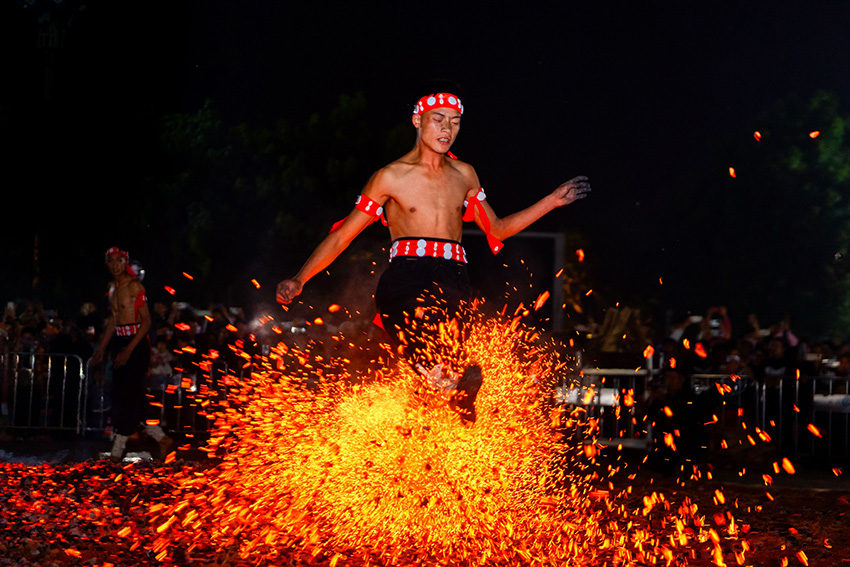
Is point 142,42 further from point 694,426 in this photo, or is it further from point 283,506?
point 283,506

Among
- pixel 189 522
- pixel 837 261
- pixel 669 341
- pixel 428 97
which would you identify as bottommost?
pixel 189 522

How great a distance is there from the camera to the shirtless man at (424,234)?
5449 mm

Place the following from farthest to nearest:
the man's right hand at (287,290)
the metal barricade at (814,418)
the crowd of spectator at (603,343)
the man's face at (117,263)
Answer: the crowd of spectator at (603,343)
the metal barricade at (814,418)
the man's face at (117,263)
the man's right hand at (287,290)

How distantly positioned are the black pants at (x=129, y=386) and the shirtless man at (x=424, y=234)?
4.85 metres

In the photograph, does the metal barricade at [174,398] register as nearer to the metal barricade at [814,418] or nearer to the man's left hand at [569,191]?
the metal barricade at [814,418]

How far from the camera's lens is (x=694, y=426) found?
1091 centimetres

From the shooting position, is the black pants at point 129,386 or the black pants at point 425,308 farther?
the black pants at point 129,386

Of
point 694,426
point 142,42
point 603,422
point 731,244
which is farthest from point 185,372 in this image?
point 731,244

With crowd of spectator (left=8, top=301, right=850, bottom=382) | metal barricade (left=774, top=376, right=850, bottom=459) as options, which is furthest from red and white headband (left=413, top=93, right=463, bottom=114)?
metal barricade (left=774, top=376, right=850, bottom=459)

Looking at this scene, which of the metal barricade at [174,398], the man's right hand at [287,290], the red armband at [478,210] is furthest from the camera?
the metal barricade at [174,398]

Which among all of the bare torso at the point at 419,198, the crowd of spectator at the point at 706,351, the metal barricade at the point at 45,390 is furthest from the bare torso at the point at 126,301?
the crowd of spectator at the point at 706,351

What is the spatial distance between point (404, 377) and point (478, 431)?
125 cm

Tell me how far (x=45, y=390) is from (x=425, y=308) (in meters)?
8.80

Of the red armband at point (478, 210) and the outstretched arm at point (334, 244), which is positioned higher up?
the red armband at point (478, 210)
